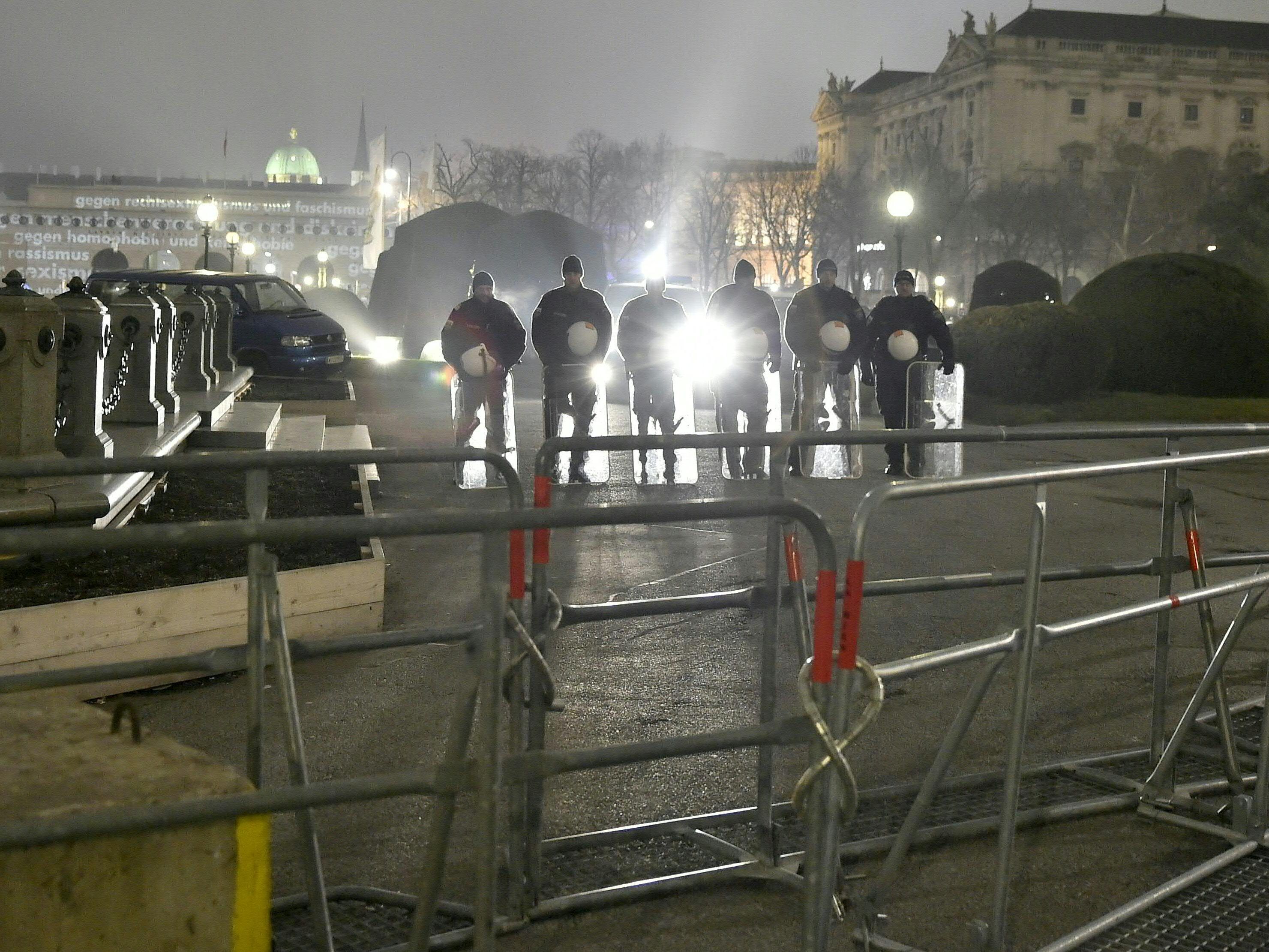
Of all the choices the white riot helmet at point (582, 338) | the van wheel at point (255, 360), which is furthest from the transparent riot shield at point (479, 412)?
the van wheel at point (255, 360)

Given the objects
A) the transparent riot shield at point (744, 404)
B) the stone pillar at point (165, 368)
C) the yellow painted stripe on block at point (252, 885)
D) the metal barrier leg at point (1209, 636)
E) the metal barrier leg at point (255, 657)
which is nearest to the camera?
the yellow painted stripe on block at point (252, 885)

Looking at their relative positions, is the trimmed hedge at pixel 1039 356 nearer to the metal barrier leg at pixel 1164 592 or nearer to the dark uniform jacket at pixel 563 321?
the dark uniform jacket at pixel 563 321

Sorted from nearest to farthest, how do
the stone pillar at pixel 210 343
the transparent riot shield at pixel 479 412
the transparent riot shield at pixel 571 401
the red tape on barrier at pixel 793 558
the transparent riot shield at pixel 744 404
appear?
the red tape on barrier at pixel 793 558 < the transparent riot shield at pixel 571 401 < the transparent riot shield at pixel 479 412 < the transparent riot shield at pixel 744 404 < the stone pillar at pixel 210 343

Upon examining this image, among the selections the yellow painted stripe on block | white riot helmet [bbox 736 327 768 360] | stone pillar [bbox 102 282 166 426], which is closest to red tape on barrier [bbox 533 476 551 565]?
the yellow painted stripe on block

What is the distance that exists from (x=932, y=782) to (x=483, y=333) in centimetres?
1067

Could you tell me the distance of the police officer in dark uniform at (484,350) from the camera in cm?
1408

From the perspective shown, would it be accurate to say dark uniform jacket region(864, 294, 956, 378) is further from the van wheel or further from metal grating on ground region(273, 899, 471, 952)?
the van wheel

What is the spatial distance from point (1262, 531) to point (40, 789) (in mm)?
11503

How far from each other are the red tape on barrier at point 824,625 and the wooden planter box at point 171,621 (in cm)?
326

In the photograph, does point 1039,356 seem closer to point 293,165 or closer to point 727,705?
point 727,705

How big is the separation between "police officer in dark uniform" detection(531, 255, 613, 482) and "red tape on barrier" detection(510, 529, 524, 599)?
9.73 m

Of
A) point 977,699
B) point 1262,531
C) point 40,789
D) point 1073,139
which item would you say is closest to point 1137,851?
point 977,699

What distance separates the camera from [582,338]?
45.9 ft

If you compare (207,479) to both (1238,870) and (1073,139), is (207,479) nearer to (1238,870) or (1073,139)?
(1238,870)
